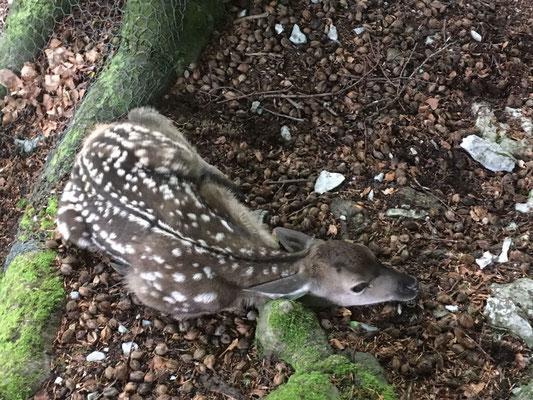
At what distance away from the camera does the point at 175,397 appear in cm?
405

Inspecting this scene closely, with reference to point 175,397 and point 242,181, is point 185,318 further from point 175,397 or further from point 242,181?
point 242,181

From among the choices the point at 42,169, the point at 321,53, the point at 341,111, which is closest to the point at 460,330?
the point at 341,111

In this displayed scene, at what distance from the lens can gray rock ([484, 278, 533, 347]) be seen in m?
4.12

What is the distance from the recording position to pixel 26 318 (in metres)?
4.50

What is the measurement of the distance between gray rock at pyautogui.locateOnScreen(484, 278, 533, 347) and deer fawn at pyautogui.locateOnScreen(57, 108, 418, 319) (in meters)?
0.51

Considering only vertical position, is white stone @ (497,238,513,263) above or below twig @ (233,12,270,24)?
below

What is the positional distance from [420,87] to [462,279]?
71.5 inches

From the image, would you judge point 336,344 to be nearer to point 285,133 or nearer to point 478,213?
point 478,213

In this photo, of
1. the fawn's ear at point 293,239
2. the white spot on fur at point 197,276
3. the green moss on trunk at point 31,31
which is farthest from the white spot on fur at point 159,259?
the green moss on trunk at point 31,31

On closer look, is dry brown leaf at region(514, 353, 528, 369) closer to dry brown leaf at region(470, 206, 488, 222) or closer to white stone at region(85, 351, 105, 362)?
dry brown leaf at region(470, 206, 488, 222)

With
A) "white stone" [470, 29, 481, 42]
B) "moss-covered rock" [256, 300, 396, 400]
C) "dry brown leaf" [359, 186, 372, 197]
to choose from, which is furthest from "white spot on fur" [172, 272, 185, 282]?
"white stone" [470, 29, 481, 42]

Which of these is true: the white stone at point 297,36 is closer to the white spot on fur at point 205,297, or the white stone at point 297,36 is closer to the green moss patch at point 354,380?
the white spot on fur at point 205,297

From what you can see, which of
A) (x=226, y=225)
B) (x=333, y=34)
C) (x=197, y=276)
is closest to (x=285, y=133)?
(x=333, y=34)

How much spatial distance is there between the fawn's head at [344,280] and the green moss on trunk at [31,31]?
332cm
